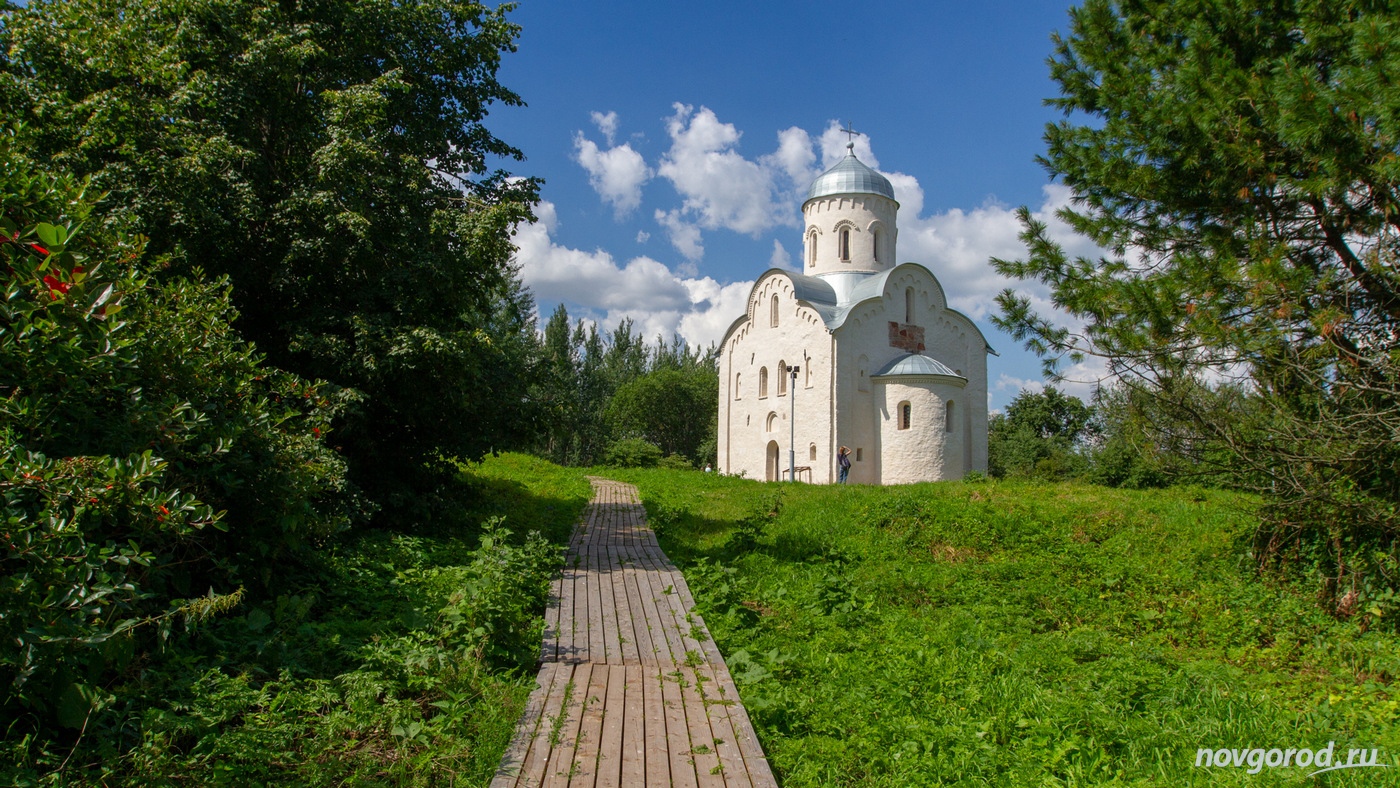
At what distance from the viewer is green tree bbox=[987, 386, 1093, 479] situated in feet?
116

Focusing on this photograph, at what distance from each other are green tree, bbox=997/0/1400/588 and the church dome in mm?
21663

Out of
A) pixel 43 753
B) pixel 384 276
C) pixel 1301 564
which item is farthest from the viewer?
pixel 384 276

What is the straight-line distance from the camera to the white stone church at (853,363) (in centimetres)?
2456

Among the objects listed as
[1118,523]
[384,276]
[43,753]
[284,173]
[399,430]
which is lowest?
[43,753]

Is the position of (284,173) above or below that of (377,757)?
above

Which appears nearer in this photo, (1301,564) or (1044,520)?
(1301,564)

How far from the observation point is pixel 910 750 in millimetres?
4020

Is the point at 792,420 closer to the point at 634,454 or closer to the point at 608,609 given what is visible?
the point at 634,454

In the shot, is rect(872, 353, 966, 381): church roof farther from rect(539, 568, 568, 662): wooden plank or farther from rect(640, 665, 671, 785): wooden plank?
rect(640, 665, 671, 785): wooden plank

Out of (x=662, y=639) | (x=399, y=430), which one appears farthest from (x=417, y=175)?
(x=662, y=639)

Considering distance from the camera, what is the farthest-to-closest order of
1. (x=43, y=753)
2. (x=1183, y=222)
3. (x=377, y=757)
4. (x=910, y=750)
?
(x=1183, y=222) → (x=910, y=750) → (x=377, y=757) → (x=43, y=753)

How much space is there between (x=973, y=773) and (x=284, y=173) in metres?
9.07

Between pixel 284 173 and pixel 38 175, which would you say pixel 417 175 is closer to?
pixel 284 173

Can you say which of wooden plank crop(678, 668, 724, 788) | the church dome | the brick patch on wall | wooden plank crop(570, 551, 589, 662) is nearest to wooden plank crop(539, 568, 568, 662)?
wooden plank crop(570, 551, 589, 662)
